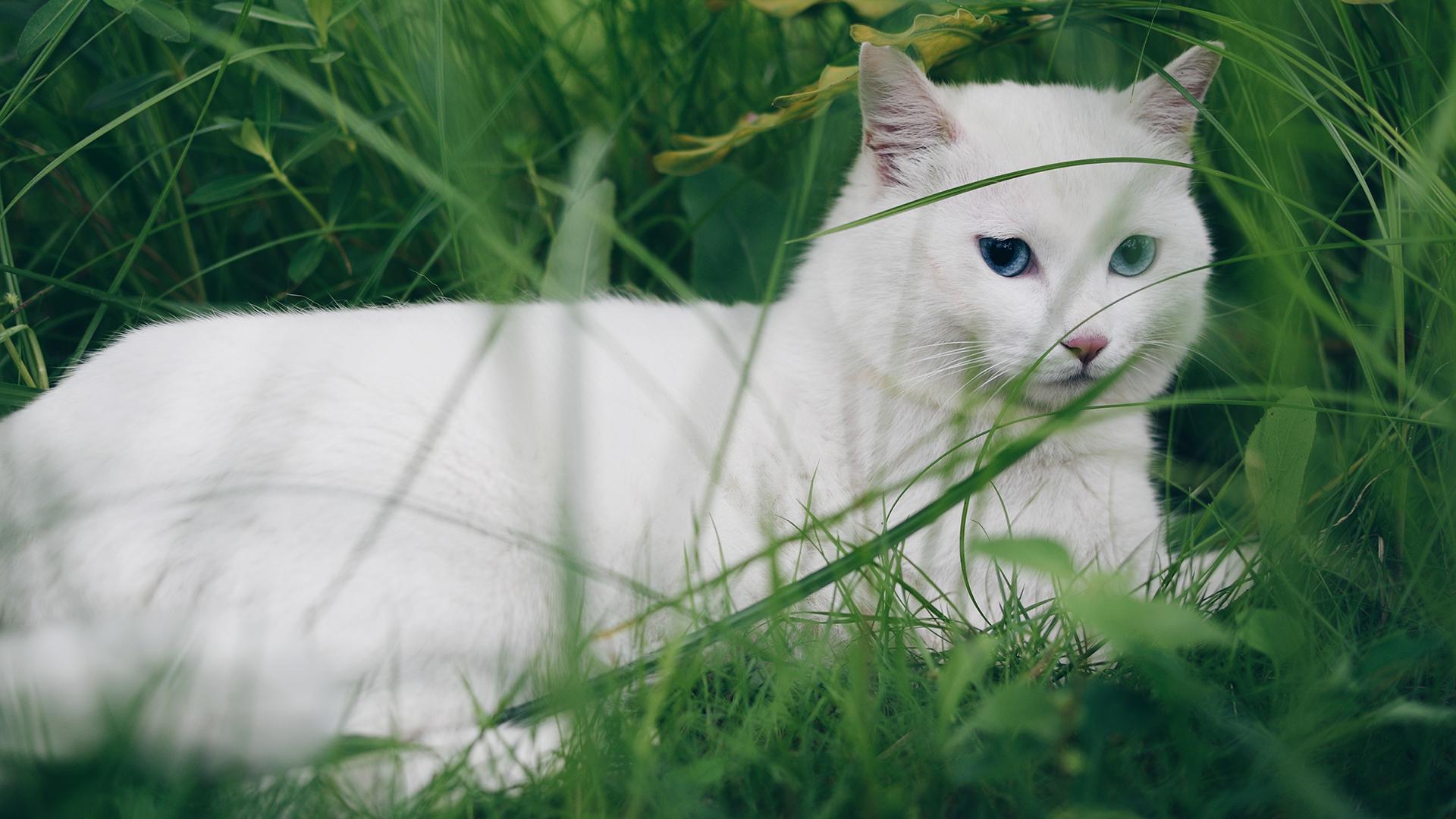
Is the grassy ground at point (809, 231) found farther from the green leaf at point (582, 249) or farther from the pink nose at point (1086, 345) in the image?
the pink nose at point (1086, 345)

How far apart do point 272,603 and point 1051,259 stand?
4.46 feet

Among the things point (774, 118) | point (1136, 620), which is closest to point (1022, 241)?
point (774, 118)

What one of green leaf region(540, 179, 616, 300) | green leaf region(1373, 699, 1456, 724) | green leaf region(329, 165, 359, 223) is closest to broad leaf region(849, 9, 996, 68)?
green leaf region(540, 179, 616, 300)

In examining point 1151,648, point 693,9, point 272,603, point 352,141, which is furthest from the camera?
point 693,9

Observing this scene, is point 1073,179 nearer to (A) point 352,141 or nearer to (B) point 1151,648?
(B) point 1151,648

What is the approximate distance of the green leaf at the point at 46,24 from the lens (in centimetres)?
171

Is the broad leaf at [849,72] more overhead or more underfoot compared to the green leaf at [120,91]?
more overhead

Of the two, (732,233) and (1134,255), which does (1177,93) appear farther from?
(732,233)

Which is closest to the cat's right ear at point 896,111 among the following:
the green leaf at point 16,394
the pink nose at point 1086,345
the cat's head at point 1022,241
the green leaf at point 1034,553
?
the cat's head at point 1022,241

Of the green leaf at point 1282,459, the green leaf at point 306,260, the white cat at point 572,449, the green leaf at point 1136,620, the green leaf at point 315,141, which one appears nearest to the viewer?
the green leaf at point 1136,620

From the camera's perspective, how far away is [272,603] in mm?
1415

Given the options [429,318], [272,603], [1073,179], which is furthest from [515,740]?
[1073,179]

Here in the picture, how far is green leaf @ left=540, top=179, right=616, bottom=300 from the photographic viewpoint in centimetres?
163

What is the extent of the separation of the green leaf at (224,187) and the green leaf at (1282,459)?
6.50 ft
